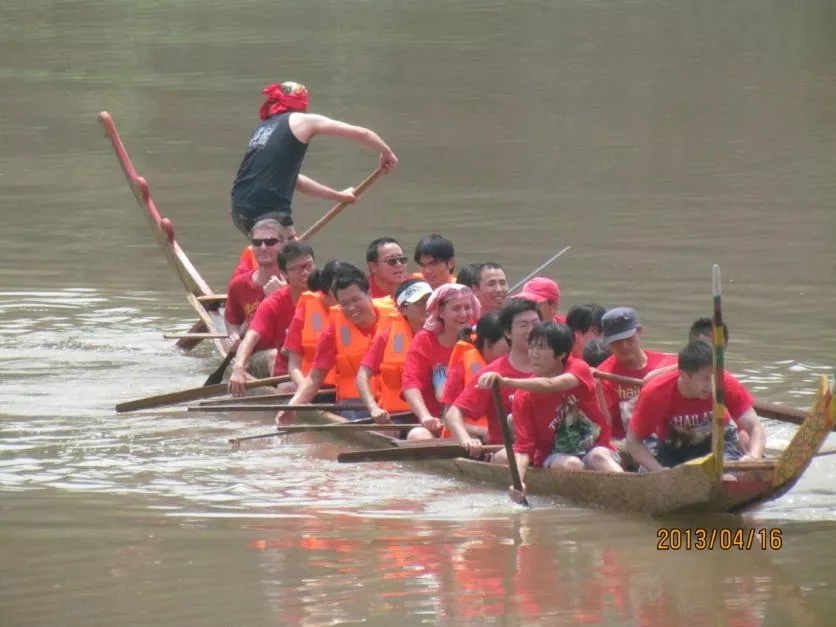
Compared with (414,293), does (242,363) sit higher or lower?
lower

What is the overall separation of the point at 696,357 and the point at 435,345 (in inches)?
80.3

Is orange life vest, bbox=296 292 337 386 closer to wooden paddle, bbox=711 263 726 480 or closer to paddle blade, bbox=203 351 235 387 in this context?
paddle blade, bbox=203 351 235 387

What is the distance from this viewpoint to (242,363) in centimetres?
1166

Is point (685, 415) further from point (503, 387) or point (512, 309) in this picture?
point (512, 309)

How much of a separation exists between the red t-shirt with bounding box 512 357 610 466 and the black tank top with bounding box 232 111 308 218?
427cm

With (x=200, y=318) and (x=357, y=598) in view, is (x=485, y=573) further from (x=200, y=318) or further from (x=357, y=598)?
(x=200, y=318)

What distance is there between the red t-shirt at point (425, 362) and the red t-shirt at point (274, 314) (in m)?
1.92

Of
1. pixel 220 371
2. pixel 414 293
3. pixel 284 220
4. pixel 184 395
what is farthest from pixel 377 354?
pixel 284 220

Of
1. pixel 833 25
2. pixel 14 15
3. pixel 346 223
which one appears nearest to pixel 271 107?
pixel 346 223

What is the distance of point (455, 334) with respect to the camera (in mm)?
10227

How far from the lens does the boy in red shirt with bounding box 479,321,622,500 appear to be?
884 cm

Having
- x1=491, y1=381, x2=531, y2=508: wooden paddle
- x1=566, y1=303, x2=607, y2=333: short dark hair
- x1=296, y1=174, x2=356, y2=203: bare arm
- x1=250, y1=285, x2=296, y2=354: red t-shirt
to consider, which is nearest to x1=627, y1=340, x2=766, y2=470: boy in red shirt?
x1=491, y1=381, x2=531, y2=508: wooden paddle

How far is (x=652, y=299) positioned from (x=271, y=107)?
3.10 metres

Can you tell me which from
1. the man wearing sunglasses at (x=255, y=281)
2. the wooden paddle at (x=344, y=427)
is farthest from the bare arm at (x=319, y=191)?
the wooden paddle at (x=344, y=427)
